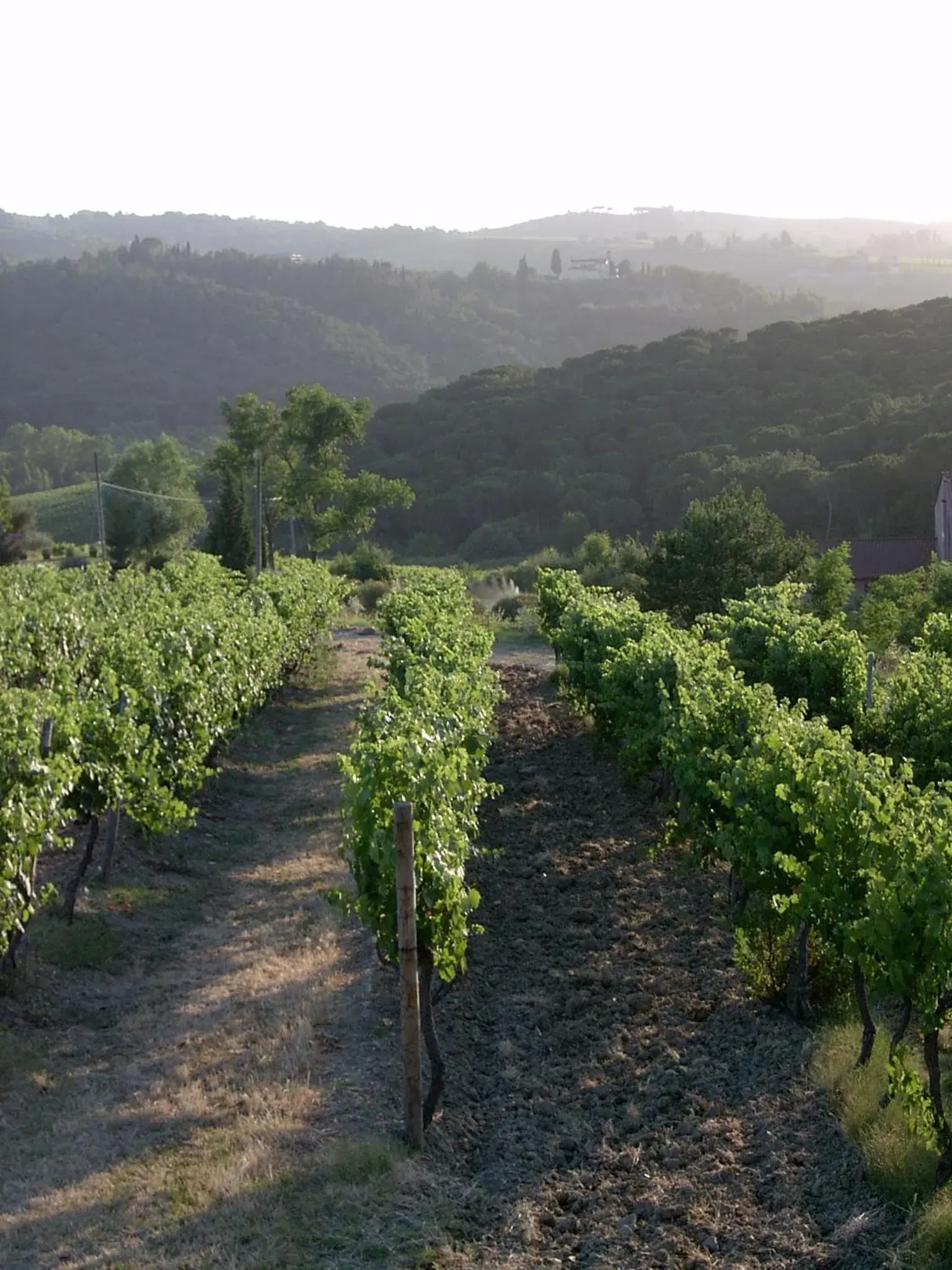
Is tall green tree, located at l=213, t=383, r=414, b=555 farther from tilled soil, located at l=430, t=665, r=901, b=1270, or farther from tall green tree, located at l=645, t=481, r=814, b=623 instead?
tilled soil, located at l=430, t=665, r=901, b=1270

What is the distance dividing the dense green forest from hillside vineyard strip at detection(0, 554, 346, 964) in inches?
3435

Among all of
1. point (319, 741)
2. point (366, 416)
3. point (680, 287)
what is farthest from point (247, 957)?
point (680, 287)

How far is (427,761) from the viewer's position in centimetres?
793

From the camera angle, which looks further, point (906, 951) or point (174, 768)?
point (174, 768)

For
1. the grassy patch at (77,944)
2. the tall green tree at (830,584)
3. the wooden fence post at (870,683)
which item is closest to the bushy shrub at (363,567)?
the tall green tree at (830,584)

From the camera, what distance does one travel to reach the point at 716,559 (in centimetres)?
2878

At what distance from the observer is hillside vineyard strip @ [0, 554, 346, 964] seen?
8.54 m

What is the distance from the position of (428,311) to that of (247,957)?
5108 inches

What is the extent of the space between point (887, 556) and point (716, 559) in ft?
55.1

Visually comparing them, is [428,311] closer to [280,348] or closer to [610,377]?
[280,348]

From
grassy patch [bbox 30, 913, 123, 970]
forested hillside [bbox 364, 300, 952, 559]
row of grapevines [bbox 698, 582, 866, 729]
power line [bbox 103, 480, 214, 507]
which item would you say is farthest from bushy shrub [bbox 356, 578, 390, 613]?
grassy patch [bbox 30, 913, 123, 970]

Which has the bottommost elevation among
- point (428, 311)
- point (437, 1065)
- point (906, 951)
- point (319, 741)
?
point (319, 741)

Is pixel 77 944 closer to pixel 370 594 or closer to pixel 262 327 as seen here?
pixel 370 594

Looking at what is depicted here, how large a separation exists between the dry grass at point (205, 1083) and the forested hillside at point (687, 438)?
4596cm
